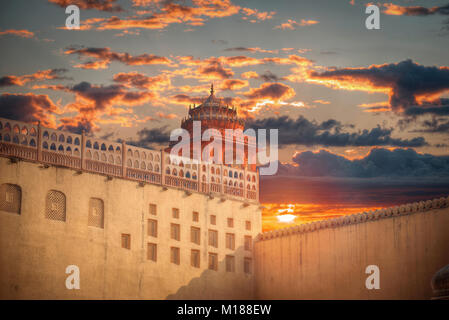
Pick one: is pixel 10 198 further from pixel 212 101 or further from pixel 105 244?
pixel 212 101

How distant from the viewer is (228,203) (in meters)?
37.4

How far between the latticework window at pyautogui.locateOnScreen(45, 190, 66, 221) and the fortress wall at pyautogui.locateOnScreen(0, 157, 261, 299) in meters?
0.20

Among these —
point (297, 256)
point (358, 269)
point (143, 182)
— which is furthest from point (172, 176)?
point (358, 269)

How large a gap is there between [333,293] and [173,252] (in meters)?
7.56

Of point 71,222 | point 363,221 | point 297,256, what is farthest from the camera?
point 297,256

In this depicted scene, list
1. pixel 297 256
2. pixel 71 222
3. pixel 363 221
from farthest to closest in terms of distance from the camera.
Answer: pixel 297 256, pixel 363 221, pixel 71 222

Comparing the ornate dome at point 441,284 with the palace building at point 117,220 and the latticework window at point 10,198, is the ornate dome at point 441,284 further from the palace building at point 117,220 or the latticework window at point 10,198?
the latticework window at point 10,198

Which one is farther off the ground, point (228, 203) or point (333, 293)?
point (228, 203)

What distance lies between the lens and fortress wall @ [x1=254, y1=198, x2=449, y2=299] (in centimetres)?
3062

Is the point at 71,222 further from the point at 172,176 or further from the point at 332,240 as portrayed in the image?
the point at 332,240

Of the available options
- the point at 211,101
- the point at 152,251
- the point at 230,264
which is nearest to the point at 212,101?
the point at 211,101

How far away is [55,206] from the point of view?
100ft

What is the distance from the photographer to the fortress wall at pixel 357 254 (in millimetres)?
30625

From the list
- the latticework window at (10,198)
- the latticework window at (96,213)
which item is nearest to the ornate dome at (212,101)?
the latticework window at (96,213)
